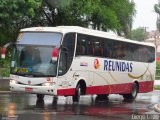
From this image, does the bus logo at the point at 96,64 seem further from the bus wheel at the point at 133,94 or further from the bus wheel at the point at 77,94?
the bus wheel at the point at 133,94

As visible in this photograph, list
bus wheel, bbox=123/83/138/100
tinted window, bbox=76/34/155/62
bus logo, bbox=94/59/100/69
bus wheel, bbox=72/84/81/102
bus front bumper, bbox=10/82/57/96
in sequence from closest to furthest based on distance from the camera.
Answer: bus front bumper, bbox=10/82/57/96
bus wheel, bbox=72/84/81/102
tinted window, bbox=76/34/155/62
bus logo, bbox=94/59/100/69
bus wheel, bbox=123/83/138/100

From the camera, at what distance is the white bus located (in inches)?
842

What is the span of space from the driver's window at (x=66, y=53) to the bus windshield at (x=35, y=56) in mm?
338

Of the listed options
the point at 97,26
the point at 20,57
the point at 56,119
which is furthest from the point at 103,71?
the point at 97,26

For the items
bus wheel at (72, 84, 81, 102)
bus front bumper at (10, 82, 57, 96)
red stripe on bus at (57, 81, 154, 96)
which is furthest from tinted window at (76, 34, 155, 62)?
bus front bumper at (10, 82, 57, 96)

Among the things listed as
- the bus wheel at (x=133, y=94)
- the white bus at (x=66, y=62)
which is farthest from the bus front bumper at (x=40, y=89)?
the bus wheel at (x=133, y=94)

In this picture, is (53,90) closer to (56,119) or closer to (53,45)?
(53,45)

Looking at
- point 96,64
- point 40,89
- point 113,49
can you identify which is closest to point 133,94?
point 113,49

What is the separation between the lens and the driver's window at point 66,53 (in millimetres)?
21719

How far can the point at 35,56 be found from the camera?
70.7 feet

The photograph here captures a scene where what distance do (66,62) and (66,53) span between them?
0.40 meters

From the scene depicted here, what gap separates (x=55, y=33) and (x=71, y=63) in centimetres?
148

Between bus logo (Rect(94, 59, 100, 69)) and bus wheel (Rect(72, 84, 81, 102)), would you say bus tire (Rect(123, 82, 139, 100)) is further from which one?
bus wheel (Rect(72, 84, 81, 102))

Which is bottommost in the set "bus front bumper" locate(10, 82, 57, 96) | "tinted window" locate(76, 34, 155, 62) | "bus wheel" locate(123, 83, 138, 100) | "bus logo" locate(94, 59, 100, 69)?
"bus wheel" locate(123, 83, 138, 100)
